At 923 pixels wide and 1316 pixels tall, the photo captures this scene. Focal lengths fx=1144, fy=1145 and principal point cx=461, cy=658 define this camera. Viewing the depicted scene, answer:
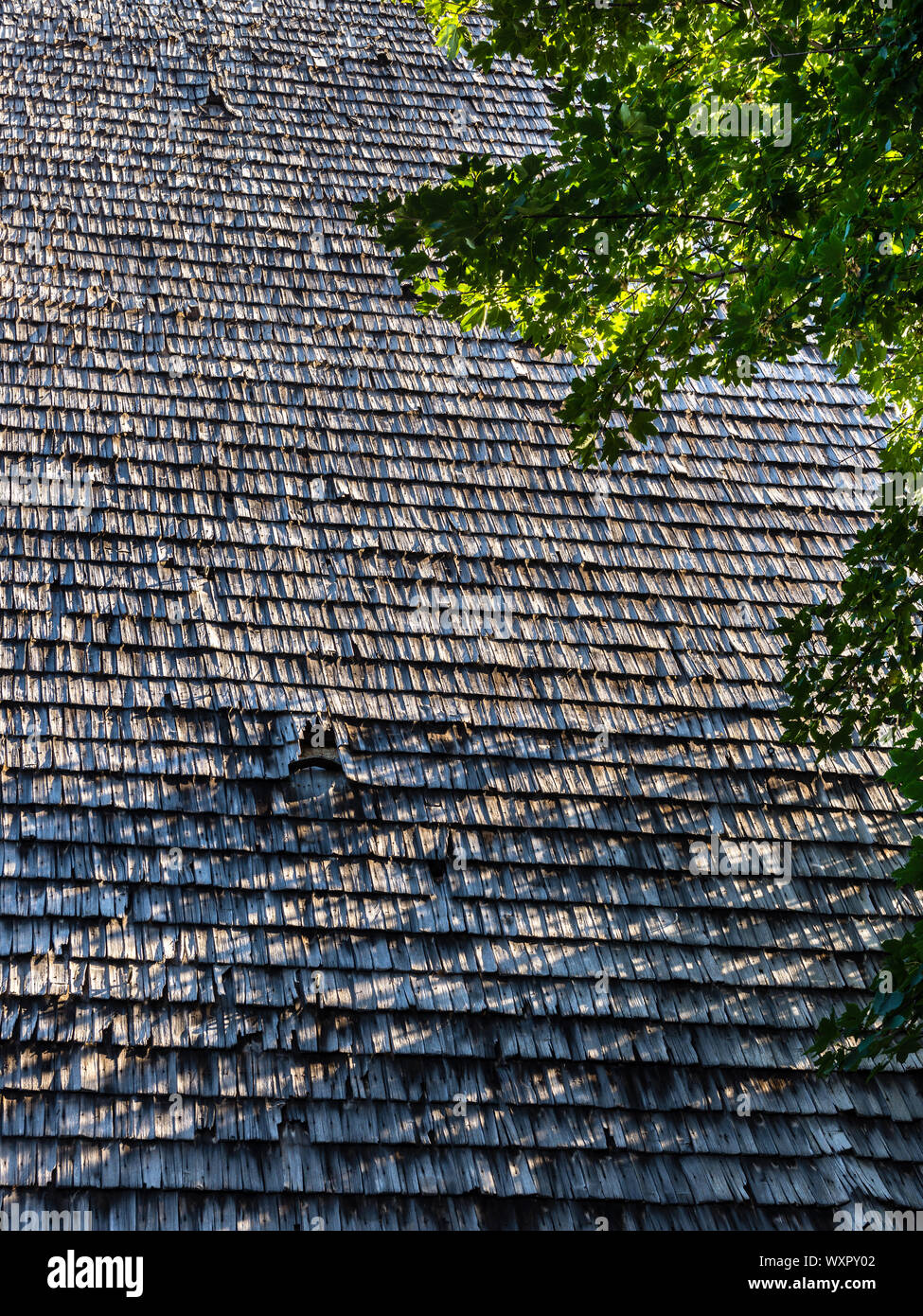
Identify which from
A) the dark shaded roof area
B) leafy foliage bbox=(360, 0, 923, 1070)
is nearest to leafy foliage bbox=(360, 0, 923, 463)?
leafy foliage bbox=(360, 0, 923, 1070)

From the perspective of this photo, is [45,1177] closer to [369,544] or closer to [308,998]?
[308,998]

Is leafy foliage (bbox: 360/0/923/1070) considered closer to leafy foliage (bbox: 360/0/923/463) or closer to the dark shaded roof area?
leafy foliage (bbox: 360/0/923/463)

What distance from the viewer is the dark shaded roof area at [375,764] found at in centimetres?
364

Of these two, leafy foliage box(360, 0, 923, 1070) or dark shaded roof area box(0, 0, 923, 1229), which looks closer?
leafy foliage box(360, 0, 923, 1070)

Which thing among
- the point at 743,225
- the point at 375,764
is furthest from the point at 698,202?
the point at 375,764

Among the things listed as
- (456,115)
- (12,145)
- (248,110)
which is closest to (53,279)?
(12,145)

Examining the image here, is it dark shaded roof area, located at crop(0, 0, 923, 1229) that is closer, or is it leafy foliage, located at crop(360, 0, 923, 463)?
leafy foliage, located at crop(360, 0, 923, 463)

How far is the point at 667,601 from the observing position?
4.99 m

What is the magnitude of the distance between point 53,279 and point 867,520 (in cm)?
402

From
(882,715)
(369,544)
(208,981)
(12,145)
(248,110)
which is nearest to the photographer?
(208,981)

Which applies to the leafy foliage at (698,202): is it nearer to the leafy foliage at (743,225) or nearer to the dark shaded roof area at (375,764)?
the leafy foliage at (743,225)

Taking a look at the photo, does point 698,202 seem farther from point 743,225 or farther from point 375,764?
point 375,764

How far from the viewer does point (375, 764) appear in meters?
4.32

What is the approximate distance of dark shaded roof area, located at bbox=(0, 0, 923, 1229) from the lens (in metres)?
3.64
